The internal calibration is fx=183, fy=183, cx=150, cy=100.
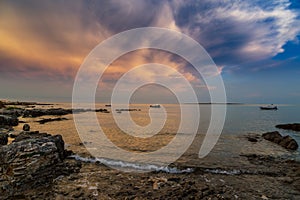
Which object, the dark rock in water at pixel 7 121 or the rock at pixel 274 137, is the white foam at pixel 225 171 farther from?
the dark rock in water at pixel 7 121

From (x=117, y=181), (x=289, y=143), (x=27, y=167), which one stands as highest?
(x=27, y=167)

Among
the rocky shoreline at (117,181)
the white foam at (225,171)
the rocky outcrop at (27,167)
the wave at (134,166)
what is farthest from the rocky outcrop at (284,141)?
the rocky outcrop at (27,167)

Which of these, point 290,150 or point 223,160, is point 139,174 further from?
point 290,150

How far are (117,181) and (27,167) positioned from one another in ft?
16.9

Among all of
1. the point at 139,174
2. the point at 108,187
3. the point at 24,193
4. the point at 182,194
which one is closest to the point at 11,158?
the point at 24,193

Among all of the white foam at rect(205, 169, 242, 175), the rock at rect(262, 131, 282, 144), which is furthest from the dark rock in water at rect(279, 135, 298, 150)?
the white foam at rect(205, 169, 242, 175)

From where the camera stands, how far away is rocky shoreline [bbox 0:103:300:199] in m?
9.57

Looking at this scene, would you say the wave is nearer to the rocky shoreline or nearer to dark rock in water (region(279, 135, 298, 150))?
the rocky shoreline

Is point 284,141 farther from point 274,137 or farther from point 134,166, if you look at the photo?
point 134,166

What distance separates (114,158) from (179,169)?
6.32 metres

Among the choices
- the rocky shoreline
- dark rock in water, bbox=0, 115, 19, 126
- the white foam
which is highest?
dark rock in water, bbox=0, 115, 19, 126

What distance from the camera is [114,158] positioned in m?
17.0

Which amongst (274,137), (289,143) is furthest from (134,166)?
(274,137)

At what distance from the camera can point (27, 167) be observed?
10.3m
